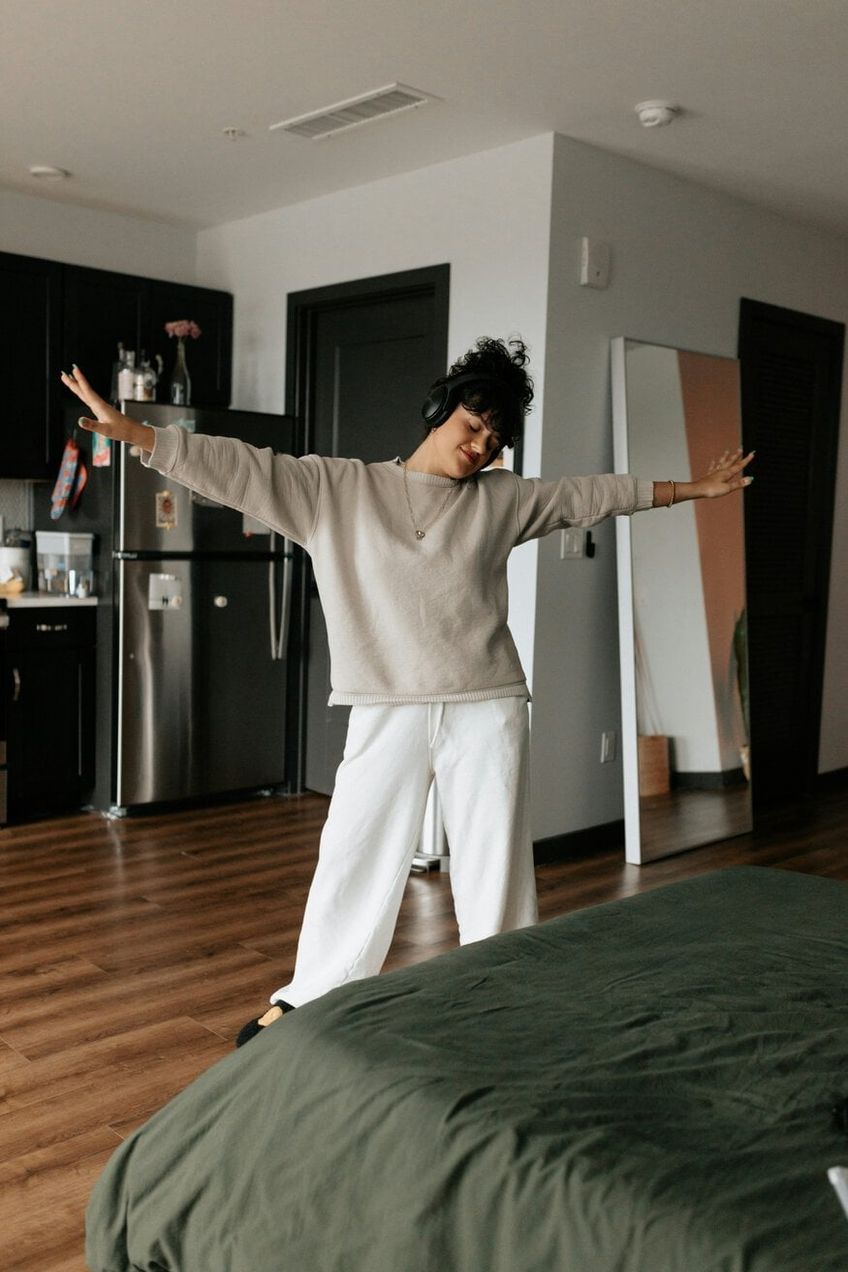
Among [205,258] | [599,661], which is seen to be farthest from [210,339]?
[599,661]

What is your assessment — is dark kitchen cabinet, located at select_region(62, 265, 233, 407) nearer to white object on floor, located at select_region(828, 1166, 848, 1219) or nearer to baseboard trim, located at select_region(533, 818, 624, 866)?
baseboard trim, located at select_region(533, 818, 624, 866)

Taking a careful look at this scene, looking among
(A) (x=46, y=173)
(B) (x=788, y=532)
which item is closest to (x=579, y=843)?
(B) (x=788, y=532)

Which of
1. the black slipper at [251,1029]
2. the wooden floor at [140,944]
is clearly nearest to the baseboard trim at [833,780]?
the wooden floor at [140,944]

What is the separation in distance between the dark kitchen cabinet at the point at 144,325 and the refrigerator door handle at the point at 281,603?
772 millimetres

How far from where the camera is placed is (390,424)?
5.16m

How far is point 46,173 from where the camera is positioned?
4.88 meters

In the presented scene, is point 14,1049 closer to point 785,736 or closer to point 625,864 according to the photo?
point 625,864

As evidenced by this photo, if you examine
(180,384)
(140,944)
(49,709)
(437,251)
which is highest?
(437,251)

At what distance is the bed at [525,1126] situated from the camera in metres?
1.20

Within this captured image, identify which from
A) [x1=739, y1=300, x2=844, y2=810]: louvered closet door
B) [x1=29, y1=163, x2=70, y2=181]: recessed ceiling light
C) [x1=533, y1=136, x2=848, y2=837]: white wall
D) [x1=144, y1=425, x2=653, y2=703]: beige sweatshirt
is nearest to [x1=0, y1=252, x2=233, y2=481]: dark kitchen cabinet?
[x1=29, y1=163, x2=70, y2=181]: recessed ceiling light

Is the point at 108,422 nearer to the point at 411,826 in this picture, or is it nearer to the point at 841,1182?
the point at 411,826

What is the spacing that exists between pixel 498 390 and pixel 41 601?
291 centimetres

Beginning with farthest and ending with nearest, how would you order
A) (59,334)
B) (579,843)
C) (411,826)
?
(59,334), (579,843), (411,826)

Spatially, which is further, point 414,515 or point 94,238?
point 94,238
